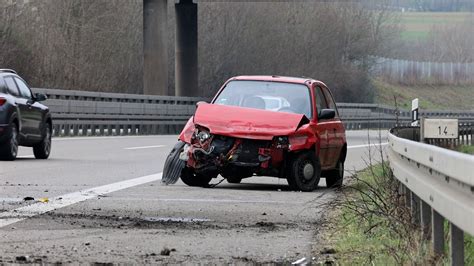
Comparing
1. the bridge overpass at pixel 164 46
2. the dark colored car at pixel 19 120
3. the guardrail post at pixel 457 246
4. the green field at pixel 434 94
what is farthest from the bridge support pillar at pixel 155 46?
the green field at pixel 434 94

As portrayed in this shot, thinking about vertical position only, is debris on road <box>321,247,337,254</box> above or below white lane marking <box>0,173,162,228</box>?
above

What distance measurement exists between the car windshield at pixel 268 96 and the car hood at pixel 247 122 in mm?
426

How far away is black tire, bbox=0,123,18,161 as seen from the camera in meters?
20.2

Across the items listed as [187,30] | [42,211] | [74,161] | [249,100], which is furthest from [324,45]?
[42,211]

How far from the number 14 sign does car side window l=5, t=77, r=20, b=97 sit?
6.64 m

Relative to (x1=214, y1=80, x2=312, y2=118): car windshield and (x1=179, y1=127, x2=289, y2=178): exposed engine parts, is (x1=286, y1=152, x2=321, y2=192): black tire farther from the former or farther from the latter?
(x1=214, y1=80, x2=312, y2=118): car windshield

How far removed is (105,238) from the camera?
9.61 metres

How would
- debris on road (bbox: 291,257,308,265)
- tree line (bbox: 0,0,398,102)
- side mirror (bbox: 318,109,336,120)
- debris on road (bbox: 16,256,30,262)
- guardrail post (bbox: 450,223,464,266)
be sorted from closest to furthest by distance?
guardrail post (bbox: 450,223,464,266) → debris on road (bbox: 16,256,30,262) → debris on road (bbox: 291,257,308,265) → side mirror (bbox: 318,109,336,120) → tree line (bbox: 0,0,398,102)

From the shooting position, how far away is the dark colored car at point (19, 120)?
2019cm

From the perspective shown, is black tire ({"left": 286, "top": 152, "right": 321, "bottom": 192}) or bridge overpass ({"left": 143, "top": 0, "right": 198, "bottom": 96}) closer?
black tire ({"left": 286, "top": 152, "right": 321, "bottom": 192})

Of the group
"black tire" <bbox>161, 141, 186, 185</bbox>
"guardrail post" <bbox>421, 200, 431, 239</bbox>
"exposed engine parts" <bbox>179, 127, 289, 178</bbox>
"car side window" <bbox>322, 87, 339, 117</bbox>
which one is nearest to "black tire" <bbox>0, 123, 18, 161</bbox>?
"black tire" <bbox>161, 141, 186, 185</bbox>

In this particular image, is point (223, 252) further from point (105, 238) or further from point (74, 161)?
point (74, 161)

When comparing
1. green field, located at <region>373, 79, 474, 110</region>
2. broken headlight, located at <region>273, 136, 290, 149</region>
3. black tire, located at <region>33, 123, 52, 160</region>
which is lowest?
green field, located at <region>373, 79, 474, 110</region>

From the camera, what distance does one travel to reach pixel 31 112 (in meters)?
21.5
